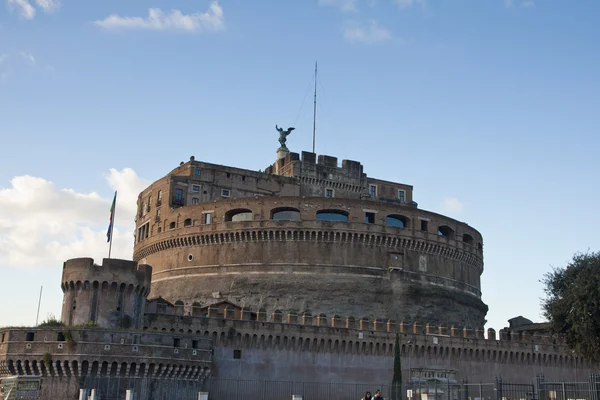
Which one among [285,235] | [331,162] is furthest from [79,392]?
[331,162]

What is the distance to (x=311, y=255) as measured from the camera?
56.8 meters

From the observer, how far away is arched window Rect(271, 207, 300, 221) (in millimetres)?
58344

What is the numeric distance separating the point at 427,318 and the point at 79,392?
30757 mm

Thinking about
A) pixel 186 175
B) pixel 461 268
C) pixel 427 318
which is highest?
Result: pixel 186 175

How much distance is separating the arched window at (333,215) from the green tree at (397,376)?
13.0 m

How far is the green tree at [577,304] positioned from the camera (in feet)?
143

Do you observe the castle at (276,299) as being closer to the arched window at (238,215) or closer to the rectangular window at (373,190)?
the arched window at (238,215)

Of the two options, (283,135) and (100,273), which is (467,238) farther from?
(100,273)

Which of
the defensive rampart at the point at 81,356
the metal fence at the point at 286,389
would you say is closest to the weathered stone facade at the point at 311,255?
the metal fence at the point at 286,389

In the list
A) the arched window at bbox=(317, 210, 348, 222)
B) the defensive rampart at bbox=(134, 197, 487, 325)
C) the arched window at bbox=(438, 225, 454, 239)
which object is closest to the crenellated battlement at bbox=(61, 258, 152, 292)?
the defensive rampart at bbox=(134, 197, 487, 325)

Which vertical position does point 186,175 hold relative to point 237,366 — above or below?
above

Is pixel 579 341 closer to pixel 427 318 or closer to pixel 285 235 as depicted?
pixel 427 318

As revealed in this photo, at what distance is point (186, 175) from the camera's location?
6400 cm

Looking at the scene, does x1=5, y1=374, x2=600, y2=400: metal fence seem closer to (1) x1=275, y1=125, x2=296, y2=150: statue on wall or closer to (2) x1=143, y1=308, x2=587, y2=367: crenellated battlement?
(2) x1=143, y1=308, x2=587, y2=367: crenellated battlement
